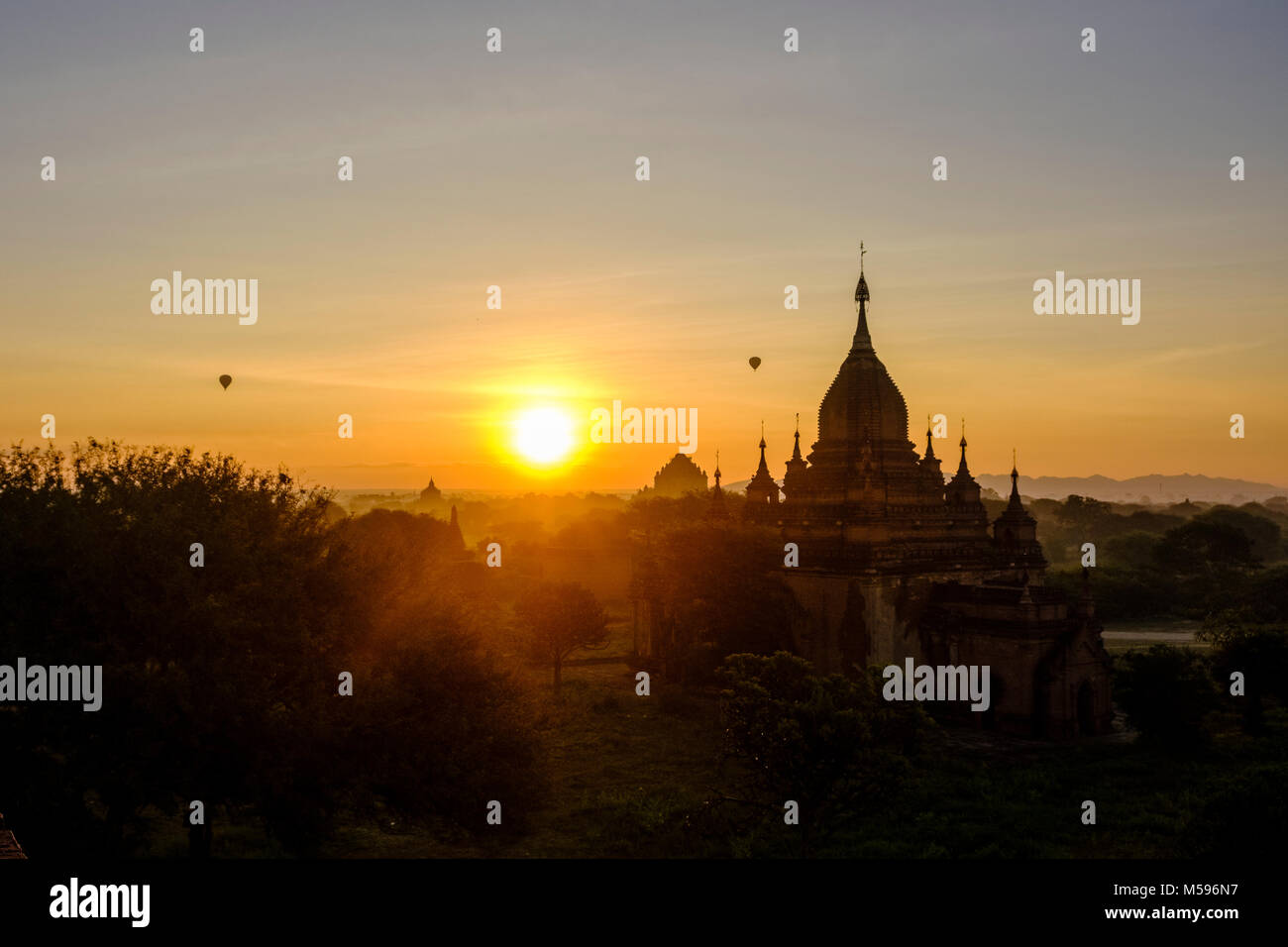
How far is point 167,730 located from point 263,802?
2.38 metres

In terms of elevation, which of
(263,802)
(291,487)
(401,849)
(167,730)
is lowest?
(401,849)

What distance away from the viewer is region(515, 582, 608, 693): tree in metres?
51.2

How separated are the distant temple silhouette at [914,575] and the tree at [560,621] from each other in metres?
3.48

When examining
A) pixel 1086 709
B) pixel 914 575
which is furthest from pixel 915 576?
pixel 1086 709

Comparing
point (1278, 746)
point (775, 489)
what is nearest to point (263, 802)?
point (1278, 746)

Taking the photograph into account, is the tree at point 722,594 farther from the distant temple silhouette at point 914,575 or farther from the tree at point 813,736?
the tree at point 813,736

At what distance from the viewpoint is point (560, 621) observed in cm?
5166

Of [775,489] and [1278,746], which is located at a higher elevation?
[775,489]

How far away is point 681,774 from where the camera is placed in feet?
108

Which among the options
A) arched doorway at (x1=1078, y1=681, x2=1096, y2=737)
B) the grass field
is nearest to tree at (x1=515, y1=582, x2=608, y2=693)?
the grass field

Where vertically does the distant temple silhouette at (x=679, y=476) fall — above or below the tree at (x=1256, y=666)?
above

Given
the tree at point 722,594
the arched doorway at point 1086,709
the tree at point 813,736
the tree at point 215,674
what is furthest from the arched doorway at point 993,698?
the tree at point 215,674

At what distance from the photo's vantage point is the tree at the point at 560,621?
5125 centimetres
